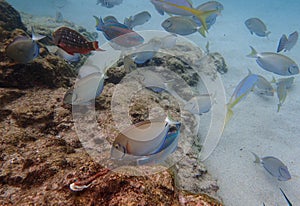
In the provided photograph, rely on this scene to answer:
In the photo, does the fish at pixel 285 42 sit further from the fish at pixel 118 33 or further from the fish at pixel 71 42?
the fish at pixel 71 42

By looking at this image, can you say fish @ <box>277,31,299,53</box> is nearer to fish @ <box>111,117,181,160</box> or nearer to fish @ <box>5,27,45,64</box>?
fish @ <box>111,117,181,160</box>

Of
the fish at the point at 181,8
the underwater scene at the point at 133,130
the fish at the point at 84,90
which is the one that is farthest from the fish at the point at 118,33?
the fish at the point at 84,90

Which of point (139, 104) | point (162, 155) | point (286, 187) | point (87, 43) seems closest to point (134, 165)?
point (162, 155)

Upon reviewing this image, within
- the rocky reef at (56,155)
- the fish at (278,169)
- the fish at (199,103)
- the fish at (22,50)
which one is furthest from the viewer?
the fish at (199,103)

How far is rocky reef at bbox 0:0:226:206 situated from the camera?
1174 mm

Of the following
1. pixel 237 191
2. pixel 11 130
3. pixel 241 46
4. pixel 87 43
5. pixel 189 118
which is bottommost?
pixel 241 46

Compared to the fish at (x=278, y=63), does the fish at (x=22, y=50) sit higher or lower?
higher

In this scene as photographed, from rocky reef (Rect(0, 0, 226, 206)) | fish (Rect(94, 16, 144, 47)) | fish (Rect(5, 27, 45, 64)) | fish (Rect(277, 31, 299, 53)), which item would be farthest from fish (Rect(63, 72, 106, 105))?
fish (Rect(277, 31, 299, 53))

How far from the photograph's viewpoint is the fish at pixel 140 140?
130 cm

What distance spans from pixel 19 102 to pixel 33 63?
0.64m

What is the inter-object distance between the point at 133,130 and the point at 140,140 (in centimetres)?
8

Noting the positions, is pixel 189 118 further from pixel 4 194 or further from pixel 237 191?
pixel 4 194

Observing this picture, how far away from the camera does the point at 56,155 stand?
1520mm

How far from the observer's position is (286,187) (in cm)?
310
